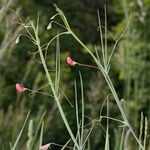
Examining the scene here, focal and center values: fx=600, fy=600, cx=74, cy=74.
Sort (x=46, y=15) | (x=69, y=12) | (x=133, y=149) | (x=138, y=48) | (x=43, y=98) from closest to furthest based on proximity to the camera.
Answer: (x=133, y=149), (x=138, y=48), (x=43, y=98), (x=46, y=15), (x=69, y=12)

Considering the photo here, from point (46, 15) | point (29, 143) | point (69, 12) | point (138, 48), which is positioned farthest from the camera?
point (69, 12)

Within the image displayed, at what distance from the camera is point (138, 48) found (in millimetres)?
4836

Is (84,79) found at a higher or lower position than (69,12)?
lower

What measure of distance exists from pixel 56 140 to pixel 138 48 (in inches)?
41.9

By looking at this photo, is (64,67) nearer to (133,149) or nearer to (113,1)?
(113,1)

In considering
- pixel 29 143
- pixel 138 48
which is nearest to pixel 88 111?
pixel 138 48

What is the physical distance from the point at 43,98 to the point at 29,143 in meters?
3.99

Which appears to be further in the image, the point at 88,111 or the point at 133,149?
the point at 88,111

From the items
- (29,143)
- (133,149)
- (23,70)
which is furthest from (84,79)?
(29,143)

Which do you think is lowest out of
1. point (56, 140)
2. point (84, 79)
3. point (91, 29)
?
point (56, 140)

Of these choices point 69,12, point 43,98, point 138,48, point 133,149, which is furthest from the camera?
point 69,12

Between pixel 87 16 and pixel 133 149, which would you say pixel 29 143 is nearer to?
pixel 133 149

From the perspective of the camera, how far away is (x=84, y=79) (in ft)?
18.9

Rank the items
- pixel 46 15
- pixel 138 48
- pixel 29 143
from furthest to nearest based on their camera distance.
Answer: pixel 46 15 → pixel 138 48 → pixel 29 143
